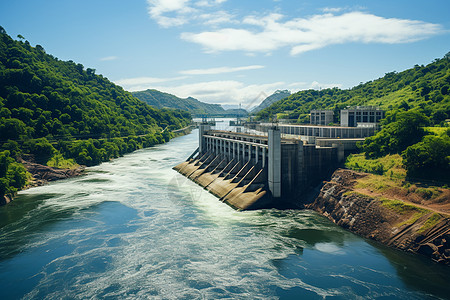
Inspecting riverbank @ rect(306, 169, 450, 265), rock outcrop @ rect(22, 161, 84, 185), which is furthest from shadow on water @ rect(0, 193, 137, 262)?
riverbank @ rect(306, 169, 450, 265)

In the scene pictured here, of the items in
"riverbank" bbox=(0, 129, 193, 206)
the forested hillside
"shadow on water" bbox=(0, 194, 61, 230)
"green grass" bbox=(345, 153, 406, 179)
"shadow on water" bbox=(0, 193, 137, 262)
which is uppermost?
the forested hillside

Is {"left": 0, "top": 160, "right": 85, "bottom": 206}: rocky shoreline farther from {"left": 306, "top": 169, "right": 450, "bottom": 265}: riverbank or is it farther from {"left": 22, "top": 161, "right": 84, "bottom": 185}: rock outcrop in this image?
{"left": 306, "top": 169, "right": 450, "bottom": 265}: riverbank

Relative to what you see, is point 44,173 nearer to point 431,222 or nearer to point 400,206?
point 400,206

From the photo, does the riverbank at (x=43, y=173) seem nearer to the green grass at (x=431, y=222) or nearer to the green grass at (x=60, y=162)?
the green grass at (x=60, y=162)

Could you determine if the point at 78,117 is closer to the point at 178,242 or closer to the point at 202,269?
the point at 178,242

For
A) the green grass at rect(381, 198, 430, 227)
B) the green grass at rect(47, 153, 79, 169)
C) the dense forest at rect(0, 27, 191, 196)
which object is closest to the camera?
the green grass at rect(381, 198, 430, 227)

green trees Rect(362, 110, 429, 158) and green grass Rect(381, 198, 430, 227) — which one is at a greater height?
green trees Rect(362, 110, 429, 158)

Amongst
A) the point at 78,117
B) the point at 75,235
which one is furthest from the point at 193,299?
the point at 78,117

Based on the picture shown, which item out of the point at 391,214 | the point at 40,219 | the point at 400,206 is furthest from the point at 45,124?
the point at 400,206
